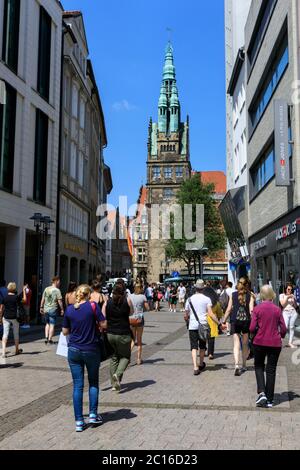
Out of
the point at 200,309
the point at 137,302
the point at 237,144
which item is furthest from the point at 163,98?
the point at 200,309

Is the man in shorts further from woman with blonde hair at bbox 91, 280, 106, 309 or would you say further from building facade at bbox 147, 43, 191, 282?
building facade at bbox 147, 43, 191, 282

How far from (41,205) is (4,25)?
912 cm

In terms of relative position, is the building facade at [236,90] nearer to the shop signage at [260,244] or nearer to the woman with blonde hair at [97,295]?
the shop signage at [260,244]

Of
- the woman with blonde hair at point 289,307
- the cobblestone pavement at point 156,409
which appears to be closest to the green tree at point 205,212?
the woman with blonde hair at point 289,307

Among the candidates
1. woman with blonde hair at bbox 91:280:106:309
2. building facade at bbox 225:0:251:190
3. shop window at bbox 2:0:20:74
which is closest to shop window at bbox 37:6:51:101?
shop window at bbox 2:0:20:74

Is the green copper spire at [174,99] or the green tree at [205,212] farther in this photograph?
the green copper spire at [174,99]

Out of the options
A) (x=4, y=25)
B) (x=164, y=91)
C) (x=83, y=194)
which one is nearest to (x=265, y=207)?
(x=4, y=25)

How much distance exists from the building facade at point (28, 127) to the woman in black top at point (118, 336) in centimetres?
1559

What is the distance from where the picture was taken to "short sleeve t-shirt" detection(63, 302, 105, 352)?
6.50 meters

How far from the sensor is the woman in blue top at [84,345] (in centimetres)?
647

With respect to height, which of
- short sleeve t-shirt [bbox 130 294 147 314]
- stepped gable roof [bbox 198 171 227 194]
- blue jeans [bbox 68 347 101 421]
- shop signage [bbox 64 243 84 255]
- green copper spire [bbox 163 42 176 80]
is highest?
green copper spire [bbox 163 42 176 80]

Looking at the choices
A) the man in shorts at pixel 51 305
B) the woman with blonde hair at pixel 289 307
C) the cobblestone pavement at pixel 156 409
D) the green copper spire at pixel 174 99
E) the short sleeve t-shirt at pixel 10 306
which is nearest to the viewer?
the cobblestone pavement at pixel 156 409

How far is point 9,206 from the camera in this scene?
24172 mm

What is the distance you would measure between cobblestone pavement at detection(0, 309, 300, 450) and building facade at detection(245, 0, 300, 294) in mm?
9216
